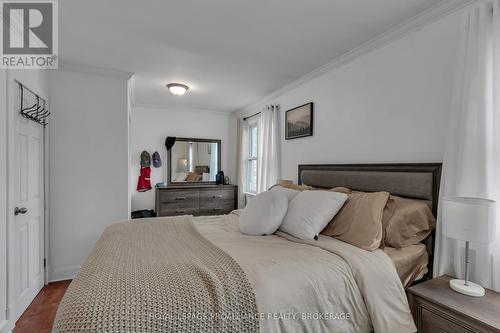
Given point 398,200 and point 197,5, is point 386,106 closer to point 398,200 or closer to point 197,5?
point 398,200

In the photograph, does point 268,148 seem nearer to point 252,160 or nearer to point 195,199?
point 252,160

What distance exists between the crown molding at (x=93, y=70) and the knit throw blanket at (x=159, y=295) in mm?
2341

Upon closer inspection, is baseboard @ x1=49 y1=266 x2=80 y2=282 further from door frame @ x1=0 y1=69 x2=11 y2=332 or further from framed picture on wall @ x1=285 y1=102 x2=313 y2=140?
framed picture on wall @ x1=285 y1=102 x2=313 y2=140

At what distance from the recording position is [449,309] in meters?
1.35

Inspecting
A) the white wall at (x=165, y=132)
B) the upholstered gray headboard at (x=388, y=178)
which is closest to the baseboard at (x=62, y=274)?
the white wall at (x=165, y=132)

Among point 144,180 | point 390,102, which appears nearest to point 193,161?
point 144,180

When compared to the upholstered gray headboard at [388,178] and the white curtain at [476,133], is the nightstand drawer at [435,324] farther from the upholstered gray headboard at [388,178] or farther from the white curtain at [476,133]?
the upholstered gray headboard at [388,178]

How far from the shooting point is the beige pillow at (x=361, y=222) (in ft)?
5.65

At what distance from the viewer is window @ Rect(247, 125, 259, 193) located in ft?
16.1

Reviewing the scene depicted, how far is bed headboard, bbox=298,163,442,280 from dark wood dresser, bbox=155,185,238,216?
2.42 meters

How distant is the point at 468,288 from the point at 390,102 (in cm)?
149

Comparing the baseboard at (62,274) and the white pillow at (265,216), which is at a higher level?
the white pillow at (265,216)
